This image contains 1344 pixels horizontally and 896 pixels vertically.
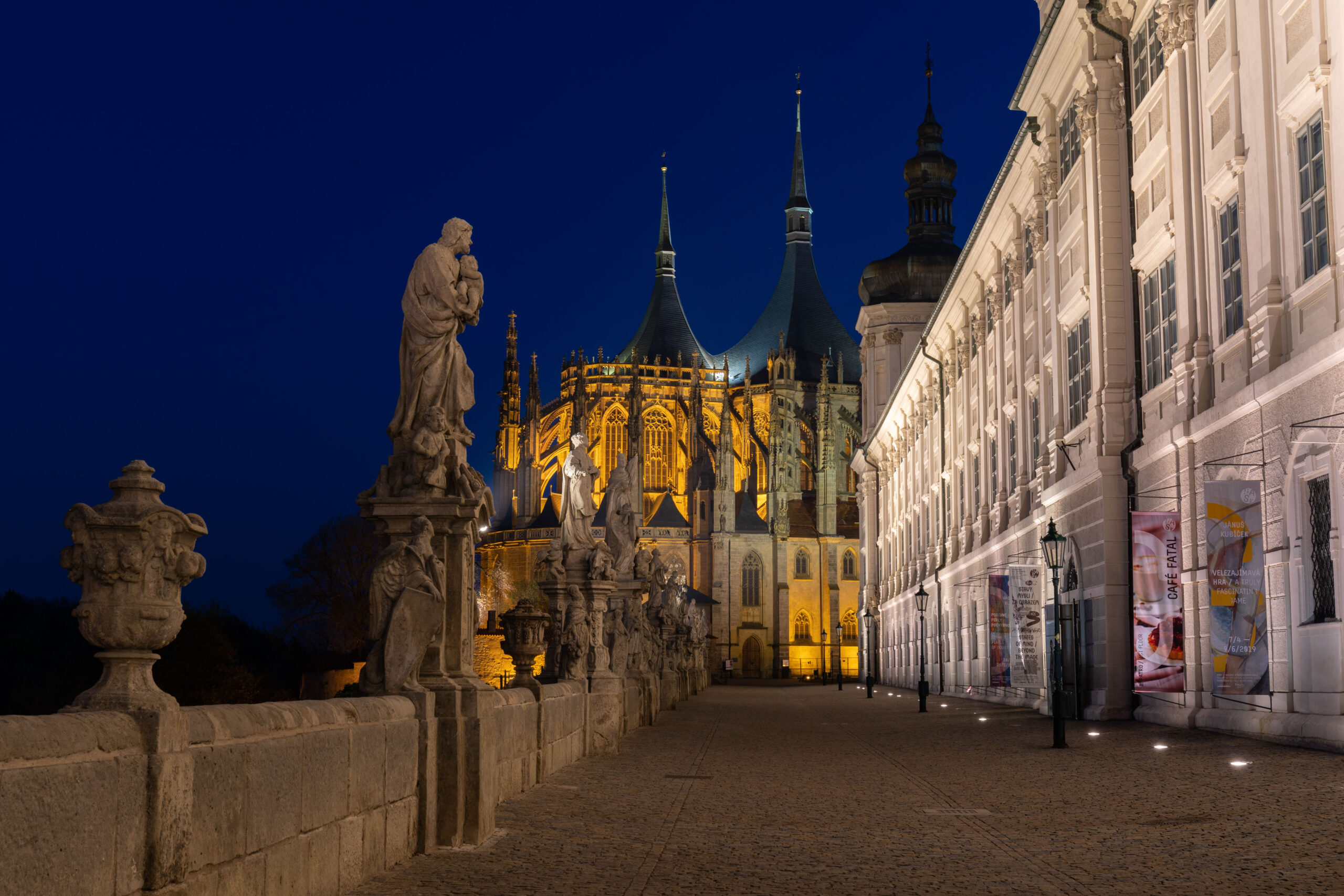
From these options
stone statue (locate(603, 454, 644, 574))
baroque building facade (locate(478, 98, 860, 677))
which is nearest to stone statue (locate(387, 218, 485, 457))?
stone statue (locate(603, 454, 644, 574))

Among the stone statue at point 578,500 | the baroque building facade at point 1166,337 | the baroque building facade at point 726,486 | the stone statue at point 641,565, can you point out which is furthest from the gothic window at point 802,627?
the stone statue at point 578,500

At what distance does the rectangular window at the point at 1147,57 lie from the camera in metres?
22.3

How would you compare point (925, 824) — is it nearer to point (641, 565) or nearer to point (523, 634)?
point (523, 634)

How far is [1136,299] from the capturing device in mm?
23766

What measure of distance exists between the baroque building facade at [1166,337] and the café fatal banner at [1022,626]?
715 mm

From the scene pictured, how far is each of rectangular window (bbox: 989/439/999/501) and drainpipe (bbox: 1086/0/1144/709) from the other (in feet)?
44.3

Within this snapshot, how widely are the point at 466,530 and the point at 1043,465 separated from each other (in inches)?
842

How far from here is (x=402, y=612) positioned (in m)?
9.05

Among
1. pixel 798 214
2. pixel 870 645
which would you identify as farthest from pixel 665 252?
pixel 870 645

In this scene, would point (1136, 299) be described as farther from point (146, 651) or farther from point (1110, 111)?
point (146, 651)

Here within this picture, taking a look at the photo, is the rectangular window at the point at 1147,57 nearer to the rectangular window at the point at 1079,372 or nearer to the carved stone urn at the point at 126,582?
the rectangular window at the point at 1079,372

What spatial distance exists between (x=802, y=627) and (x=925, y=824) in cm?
9461

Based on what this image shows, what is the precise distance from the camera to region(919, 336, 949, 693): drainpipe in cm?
4634

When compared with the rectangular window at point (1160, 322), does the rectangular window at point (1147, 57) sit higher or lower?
higher
